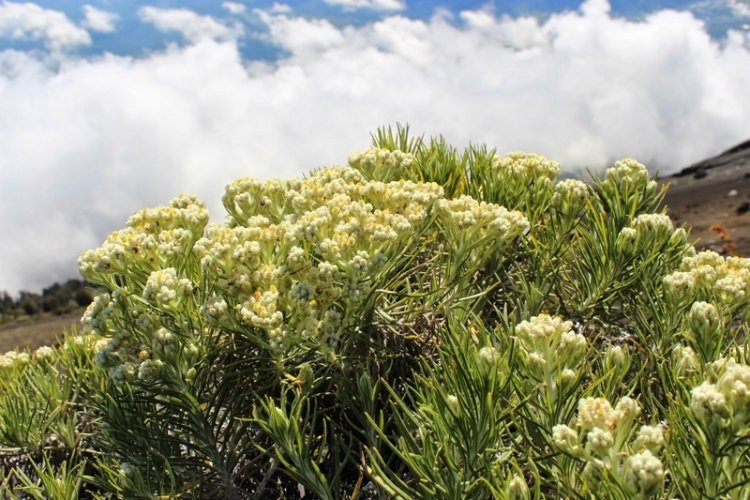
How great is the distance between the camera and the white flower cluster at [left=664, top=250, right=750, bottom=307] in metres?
2.23

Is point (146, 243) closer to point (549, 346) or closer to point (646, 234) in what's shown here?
point (549, 346)

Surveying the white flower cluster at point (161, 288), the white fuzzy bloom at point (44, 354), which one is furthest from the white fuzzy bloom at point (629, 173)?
the white fuzzy bloom at point (44, 354)

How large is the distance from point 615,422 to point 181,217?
1.66 m

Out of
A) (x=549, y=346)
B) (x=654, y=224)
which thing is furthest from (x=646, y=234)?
Result: (x=549, y=346)

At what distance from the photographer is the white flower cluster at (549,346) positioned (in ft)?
5.59

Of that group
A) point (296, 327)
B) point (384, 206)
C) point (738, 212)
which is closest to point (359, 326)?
point (296, 327)

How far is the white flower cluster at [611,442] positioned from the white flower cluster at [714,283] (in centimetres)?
93

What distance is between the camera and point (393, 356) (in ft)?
7.09

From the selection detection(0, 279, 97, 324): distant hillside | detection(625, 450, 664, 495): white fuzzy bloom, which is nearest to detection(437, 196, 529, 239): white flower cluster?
detection(625, 450, 664, 495): white fuzzy bloom

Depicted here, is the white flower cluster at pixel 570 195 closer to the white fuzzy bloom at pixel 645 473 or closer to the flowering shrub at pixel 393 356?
the flowering shrub at pixel 393 356

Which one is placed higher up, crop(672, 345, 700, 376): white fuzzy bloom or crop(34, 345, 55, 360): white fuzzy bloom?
crop(34, 345, 55, 360): white fuzzy bloom

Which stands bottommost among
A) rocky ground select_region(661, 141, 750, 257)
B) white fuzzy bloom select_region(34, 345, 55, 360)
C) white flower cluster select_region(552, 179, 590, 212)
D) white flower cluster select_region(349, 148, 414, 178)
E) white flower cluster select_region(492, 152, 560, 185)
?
rocky ground select_region(661, 141, 750, 257)

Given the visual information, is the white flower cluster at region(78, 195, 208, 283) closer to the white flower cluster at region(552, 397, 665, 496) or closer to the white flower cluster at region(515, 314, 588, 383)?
the white flower cluster at region(515, 314, 588, 383)

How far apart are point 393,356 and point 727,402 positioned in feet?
3.48
